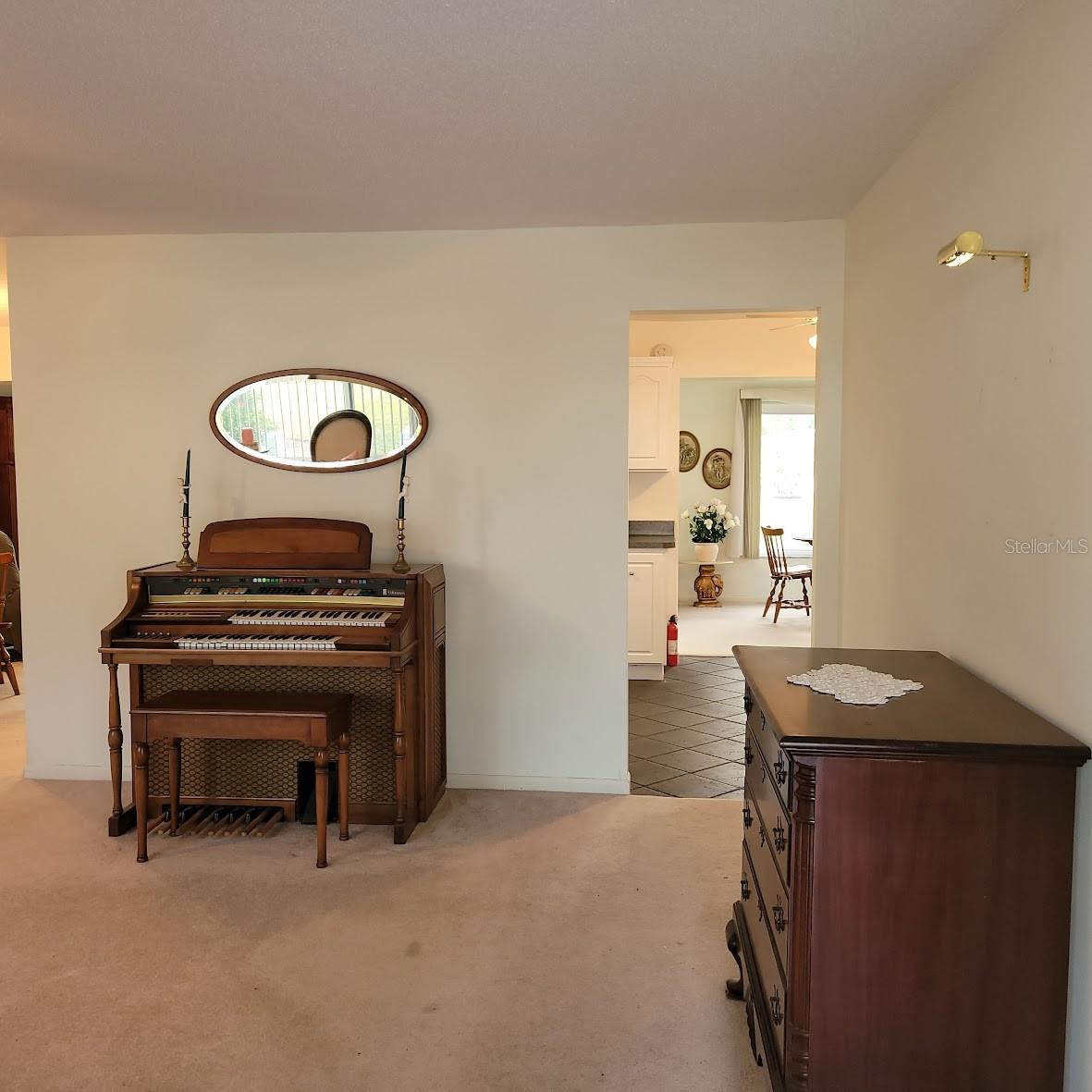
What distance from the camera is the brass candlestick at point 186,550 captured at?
3750 mm

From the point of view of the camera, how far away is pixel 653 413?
19.9 feet

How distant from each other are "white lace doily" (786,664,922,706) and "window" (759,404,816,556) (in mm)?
8113

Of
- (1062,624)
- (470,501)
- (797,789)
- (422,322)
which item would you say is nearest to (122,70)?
(422,322)

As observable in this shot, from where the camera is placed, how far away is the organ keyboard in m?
3.38

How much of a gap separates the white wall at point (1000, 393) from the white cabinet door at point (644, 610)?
2919mm

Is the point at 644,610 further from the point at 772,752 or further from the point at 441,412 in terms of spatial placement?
the point at 772,752

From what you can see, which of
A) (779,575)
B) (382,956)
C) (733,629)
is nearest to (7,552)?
(382,956)

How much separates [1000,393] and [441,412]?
2.34 meters

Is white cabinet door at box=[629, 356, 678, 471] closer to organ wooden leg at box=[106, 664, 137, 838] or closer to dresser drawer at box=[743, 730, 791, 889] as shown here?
organ wooden leg at box=[106, 664, 137, 838]

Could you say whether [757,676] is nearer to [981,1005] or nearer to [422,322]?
[981,1005]

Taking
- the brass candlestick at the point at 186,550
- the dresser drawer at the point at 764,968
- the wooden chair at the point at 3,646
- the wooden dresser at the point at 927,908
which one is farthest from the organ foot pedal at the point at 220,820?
the wooden chair at the point at 3,646

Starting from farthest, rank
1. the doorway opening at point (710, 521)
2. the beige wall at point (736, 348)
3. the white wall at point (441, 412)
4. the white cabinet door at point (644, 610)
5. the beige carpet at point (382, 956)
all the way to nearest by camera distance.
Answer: the beige wall at point (736, 348) → the white cabinet door at point (644, 610) → the doorway opening at point (710, 521) → the white wall at point (441, 412) → the beige carpet at point (382, 956)

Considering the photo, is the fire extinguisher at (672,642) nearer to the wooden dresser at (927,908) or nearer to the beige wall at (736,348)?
the beige wall at (736,348)

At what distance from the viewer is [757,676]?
7.17 ft
